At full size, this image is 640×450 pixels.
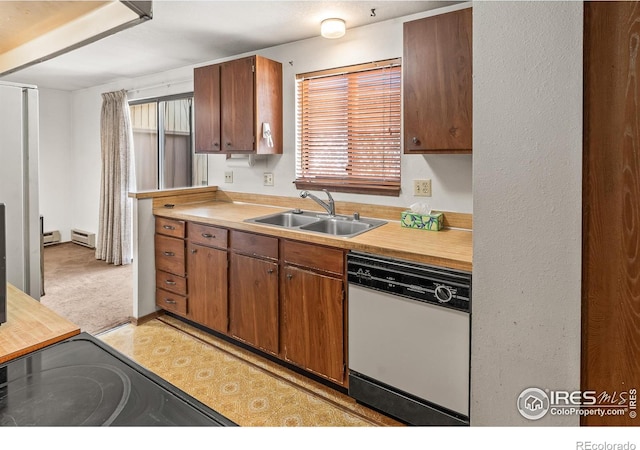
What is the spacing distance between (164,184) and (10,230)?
265 centimetres

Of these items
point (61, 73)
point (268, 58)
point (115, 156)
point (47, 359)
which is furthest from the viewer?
point (115, 156)

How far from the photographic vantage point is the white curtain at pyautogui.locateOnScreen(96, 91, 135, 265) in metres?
4.80

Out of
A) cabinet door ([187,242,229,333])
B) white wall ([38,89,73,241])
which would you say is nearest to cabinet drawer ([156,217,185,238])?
cabinet door ([187,242,229,333])

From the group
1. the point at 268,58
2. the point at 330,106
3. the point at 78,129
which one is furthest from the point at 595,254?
the point at 78,129

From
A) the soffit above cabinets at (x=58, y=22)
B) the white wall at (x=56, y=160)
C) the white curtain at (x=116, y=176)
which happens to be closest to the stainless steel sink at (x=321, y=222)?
the soffit above cabinets at (x=58, y=22)

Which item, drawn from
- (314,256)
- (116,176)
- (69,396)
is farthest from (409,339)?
(116,176)

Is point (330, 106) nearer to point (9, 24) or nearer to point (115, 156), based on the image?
point (9, 24)

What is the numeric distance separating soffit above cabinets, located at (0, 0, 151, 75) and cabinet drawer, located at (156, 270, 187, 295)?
7.74ft

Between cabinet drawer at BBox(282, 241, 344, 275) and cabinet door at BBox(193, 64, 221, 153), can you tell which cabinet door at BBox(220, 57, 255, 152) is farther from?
cabinet drawer at BBox(282, 241, 344, 275)

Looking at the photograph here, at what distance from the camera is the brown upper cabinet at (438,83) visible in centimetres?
203

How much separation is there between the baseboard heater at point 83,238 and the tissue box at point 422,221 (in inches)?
190
